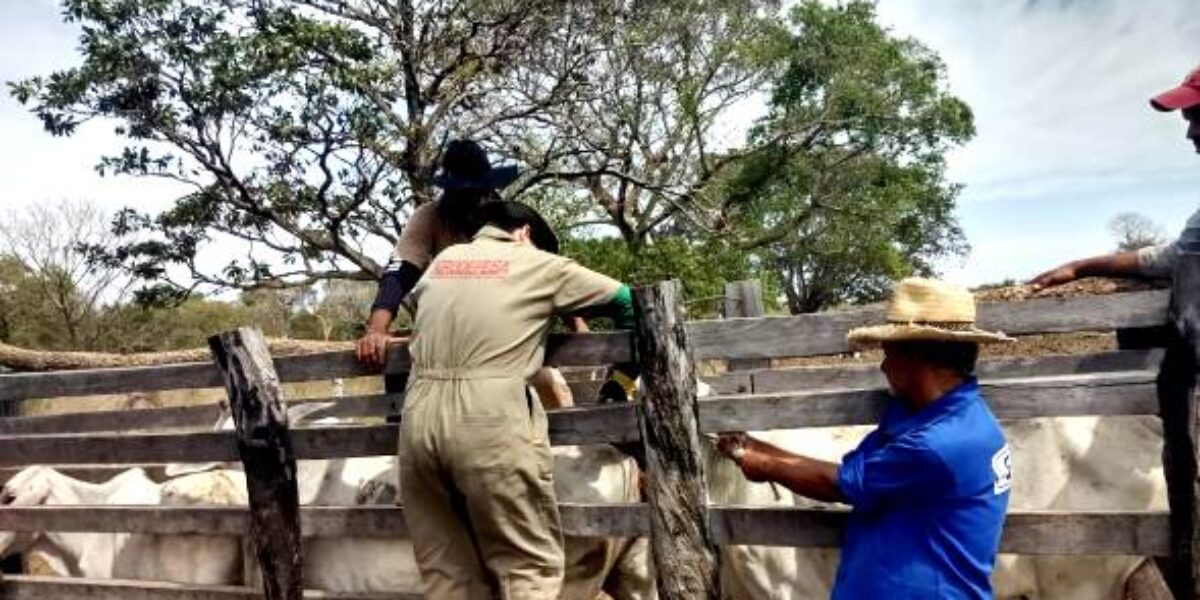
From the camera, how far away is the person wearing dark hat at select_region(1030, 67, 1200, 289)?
3314 millimetres

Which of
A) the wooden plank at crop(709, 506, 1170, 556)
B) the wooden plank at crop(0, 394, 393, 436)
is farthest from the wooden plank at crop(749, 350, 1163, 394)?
the wooden plank at crop(0, 394, 393, 436)

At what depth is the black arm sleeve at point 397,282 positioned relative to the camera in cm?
435

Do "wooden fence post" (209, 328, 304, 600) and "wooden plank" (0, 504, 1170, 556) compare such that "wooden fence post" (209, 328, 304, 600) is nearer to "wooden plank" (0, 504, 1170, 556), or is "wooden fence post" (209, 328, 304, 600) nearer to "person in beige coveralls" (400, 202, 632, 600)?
"wooden plank" (0, 504, 1170, 556)

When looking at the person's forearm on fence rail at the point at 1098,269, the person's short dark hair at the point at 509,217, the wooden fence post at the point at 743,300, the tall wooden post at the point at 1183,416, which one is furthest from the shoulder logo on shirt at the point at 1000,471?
the wooden fence post at the point at 743,300

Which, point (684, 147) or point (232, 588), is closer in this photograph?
point (232, 588)

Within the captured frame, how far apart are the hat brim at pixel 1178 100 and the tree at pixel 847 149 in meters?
16.1

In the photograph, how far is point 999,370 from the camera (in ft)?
13.8

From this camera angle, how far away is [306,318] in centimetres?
3572

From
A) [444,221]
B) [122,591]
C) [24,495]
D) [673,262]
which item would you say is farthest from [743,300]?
[673,262]

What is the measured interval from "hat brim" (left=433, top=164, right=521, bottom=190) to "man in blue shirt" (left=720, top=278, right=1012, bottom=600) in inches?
79.2

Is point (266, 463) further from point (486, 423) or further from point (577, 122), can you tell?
point (577, 122)

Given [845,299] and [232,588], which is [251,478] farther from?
[845,299]

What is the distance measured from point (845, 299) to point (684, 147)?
995cm

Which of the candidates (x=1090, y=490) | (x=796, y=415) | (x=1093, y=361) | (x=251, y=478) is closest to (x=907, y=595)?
(x=796, y=415)
